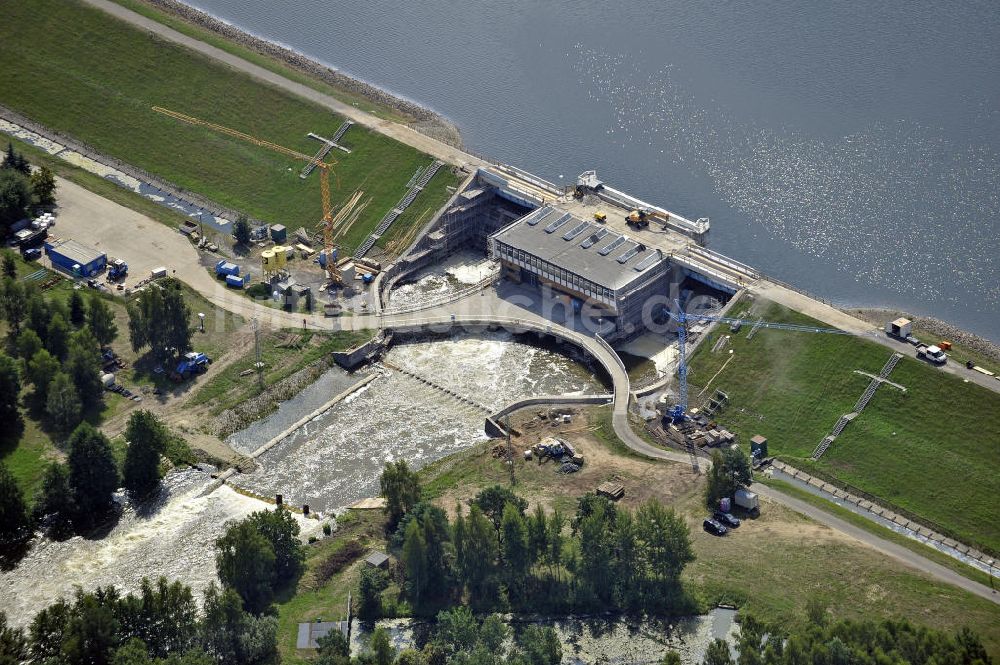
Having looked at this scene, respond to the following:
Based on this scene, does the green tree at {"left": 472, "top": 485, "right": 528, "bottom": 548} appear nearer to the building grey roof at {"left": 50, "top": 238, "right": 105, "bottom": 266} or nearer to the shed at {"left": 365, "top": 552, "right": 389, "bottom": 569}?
the shed at {"left": 365, "top": 552, "right": 389, "bottom": 569}

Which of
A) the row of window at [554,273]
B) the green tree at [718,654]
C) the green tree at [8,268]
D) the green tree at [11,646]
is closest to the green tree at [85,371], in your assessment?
the green tree at [8,268]

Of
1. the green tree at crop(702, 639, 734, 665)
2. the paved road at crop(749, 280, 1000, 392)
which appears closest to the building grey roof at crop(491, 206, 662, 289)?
the paved road at crop(749, 280, 1000, 392)

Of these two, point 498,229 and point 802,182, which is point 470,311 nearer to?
point 498,229

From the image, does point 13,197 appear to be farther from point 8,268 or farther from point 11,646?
point 11,646

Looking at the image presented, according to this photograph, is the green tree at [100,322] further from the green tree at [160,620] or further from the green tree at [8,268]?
the green tree at [160,620]

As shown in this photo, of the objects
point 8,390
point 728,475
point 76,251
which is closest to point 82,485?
point 8,390

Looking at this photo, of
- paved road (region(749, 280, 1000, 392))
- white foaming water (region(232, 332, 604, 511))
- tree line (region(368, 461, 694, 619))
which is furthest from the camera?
white foaming water (region(232, 332, 604, 511))
